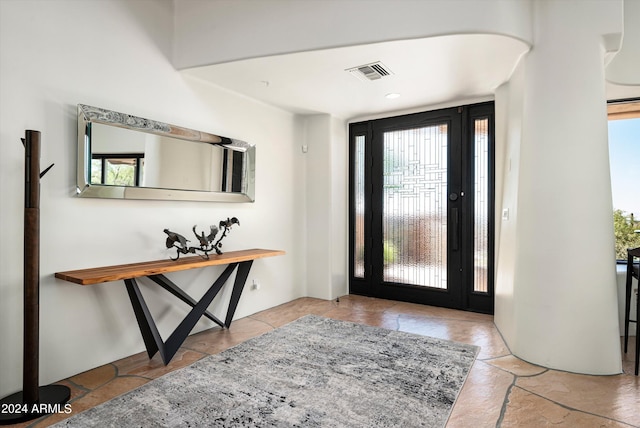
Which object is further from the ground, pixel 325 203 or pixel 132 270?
pixel 325 203

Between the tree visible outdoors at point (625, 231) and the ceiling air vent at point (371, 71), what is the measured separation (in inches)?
113

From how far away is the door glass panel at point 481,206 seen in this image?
405 cm

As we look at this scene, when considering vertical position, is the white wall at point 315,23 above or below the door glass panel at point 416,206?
above

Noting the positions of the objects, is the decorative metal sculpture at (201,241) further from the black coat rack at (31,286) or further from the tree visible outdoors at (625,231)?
the tree visible outdoors at (625,231)

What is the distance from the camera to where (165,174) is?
3146 mm

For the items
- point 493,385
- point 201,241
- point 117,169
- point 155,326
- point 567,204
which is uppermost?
point 117,169

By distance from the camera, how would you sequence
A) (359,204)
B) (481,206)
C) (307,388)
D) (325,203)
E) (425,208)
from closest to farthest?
(307,388), (481,206), (425,208), (325,203), (359,204)

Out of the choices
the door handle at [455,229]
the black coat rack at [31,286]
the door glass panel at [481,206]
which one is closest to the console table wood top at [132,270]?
the black coat rack at [31,286]

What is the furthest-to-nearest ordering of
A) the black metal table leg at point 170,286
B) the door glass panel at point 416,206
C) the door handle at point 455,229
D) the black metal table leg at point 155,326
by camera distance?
the door glass panel at point 416,206 < the door handle at point 455,229 < the black metal table leg at point 170,286 < the black metal table leg at point 155,326

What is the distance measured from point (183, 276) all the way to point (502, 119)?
3.40m

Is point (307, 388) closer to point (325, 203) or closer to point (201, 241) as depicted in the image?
point (201, 241)

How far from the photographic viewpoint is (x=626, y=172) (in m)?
3.87

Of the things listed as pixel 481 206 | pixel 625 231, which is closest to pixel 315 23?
pixel 481 206

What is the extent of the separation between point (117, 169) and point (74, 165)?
279 millimetres
